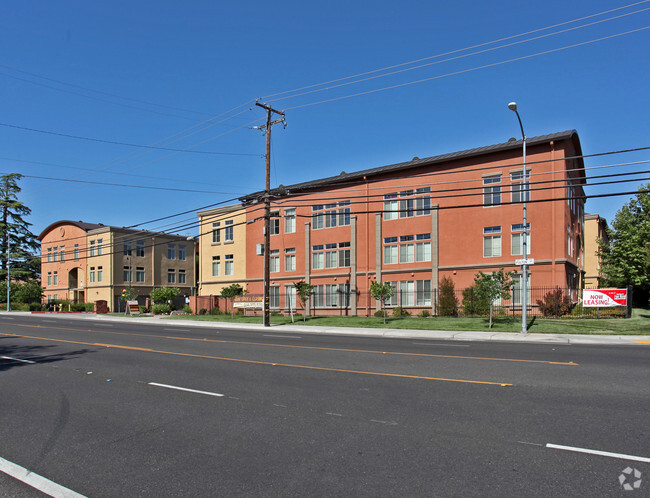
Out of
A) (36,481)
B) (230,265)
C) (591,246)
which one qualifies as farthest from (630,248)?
(36,481)

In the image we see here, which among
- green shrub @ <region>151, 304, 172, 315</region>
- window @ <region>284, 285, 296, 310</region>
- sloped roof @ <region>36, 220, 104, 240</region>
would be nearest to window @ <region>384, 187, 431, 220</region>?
window @ <region>284, 285, 296, 310</region>

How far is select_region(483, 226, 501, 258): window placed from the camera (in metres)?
31.8

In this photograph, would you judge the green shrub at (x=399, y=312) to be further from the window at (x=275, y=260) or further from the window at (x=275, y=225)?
the window at (x=275, y=225)

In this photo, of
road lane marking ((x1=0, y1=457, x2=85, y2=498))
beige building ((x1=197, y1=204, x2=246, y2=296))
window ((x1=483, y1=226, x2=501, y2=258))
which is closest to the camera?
road lane marking ((x1=0, y1=457, x2=85, y2=498))

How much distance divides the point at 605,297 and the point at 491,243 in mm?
7605

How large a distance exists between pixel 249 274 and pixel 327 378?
3664 cm

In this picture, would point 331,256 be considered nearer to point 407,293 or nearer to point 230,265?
point 407,293

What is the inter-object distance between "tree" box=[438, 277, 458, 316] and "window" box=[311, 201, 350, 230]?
10.1 meters

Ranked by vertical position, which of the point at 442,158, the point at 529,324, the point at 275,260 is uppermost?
the point at 442,158

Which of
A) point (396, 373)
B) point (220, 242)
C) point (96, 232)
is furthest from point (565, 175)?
point (96, 232)

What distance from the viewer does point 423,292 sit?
34906mm

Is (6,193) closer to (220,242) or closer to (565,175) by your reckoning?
(220,242)

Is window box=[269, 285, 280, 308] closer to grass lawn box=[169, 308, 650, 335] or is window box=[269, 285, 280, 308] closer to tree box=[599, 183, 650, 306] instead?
grass lawn box=[169, 308, 650, 335]

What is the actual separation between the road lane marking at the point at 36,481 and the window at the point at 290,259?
3739 cm
